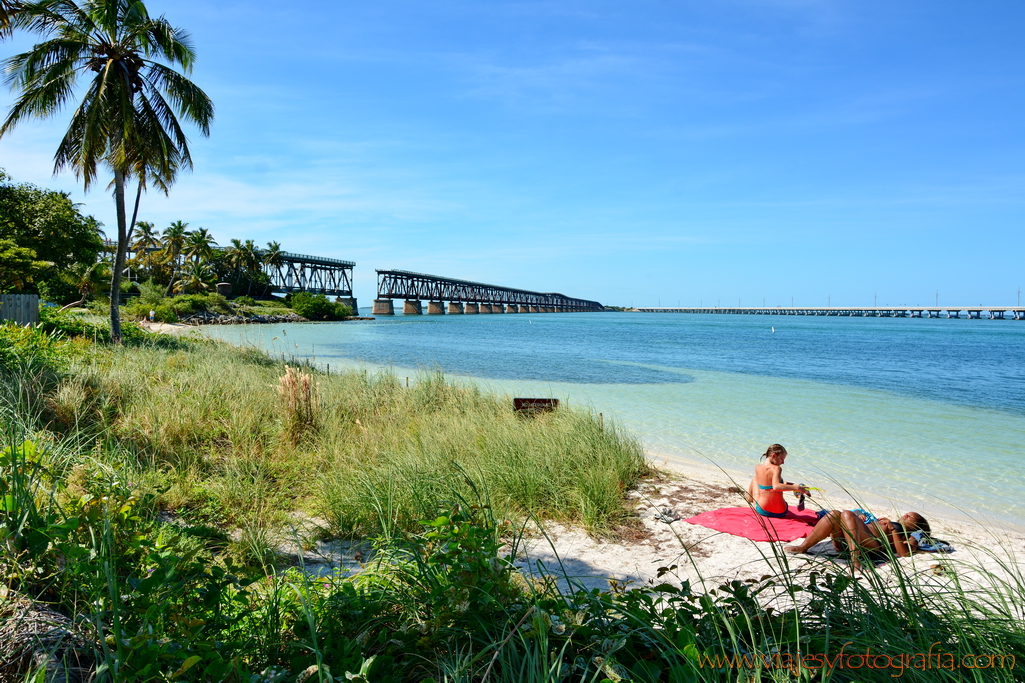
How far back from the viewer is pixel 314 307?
255ft

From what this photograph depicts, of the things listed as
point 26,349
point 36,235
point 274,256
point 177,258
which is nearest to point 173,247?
point 177,258

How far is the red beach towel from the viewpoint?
5586mm

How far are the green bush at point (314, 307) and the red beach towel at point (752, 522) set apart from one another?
7454cm

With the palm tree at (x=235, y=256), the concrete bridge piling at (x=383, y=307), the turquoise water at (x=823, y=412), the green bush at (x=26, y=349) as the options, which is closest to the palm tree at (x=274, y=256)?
the palm tree at (x=235, y=256)

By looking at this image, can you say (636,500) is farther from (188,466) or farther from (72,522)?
(72,522)

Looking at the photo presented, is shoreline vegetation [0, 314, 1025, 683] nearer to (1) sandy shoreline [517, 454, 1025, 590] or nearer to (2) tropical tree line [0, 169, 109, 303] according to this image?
(1) sandy shoreline [517, 454, 1025, 590]

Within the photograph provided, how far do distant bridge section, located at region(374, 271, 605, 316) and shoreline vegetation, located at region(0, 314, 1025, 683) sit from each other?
105 metres

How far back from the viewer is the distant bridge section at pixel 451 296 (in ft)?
373

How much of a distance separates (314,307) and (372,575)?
79320mm

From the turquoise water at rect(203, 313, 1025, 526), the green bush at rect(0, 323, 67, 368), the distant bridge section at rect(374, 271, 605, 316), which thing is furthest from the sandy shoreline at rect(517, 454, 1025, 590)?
the distant bridge section at rect(374, 271, 605, 316)

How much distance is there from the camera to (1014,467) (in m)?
9.85

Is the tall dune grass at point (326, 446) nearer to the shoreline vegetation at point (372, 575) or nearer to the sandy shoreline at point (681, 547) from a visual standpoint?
the shoreline vegetation at point (372, 575)

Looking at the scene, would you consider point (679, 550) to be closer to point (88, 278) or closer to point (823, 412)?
point (823, 412)

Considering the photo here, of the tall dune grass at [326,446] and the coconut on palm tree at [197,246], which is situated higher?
the coconut on palm tree at [197,246]
